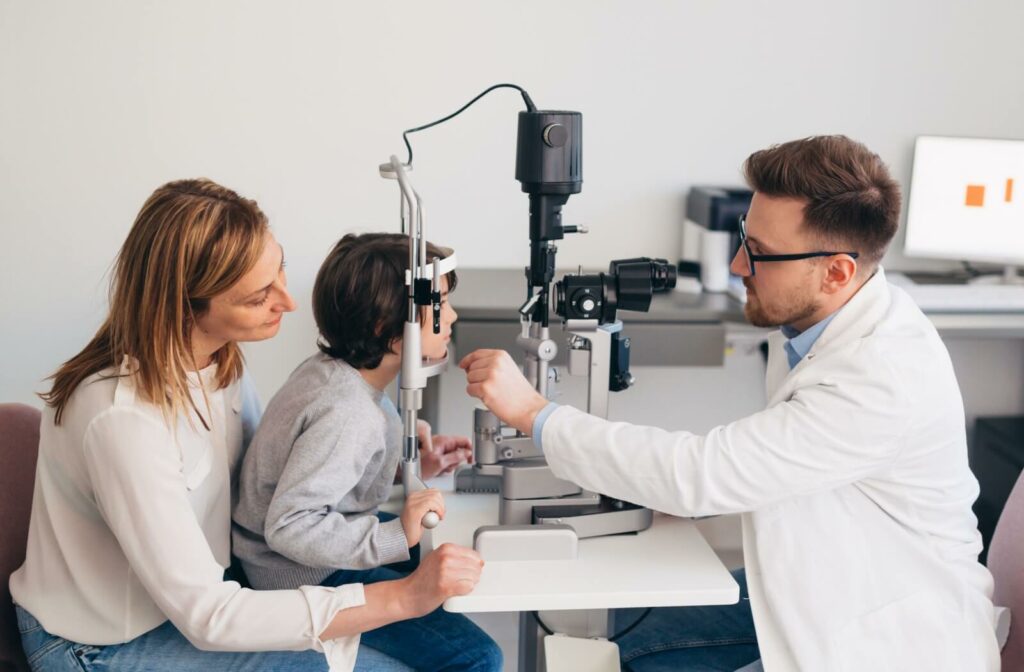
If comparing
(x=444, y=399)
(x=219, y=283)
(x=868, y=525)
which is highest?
(x=219, y=283)

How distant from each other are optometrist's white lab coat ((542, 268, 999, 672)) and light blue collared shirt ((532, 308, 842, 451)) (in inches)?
0.7

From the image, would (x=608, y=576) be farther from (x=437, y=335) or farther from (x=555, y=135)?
(x=555, y=135)

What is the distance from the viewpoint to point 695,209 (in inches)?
128

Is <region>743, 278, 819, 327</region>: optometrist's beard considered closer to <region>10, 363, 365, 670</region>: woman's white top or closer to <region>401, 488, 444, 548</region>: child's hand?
<region>401, 488, 444, 548</region>: child's hand

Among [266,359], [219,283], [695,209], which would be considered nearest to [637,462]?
[219,283]

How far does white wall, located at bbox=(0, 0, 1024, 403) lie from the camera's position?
3.14 meters

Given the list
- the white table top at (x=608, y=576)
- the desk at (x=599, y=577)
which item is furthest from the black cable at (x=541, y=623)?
the white table top at (x=608, y=576)

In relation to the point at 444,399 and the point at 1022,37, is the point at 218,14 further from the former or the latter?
the point at 1022,37

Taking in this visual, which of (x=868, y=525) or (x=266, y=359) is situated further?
(x=266, y=359)

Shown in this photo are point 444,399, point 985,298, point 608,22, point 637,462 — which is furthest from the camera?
point 444,399

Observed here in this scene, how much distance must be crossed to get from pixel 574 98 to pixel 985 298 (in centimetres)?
125

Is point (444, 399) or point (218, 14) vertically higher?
point (218, 14)

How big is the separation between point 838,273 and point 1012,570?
0.56 meters

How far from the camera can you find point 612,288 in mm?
1688
